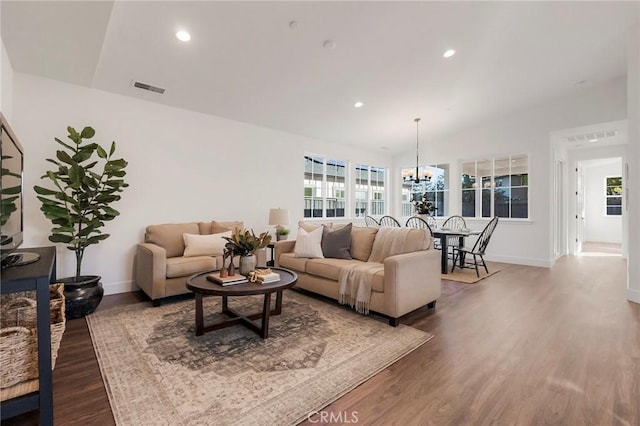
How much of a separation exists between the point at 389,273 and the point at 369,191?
526cm

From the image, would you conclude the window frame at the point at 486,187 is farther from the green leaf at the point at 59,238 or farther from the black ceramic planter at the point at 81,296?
the green leaf at the point at 59,238

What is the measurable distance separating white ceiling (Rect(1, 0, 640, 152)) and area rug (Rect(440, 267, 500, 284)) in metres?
3.02

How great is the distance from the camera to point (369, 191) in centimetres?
787

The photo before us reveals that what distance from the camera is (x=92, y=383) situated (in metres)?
1.89

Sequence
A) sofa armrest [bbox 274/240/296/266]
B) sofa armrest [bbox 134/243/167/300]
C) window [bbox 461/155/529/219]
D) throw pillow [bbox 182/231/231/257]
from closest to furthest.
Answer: sofa armrest [bbox 134/243/167/300] → throw pillow [bbox 182/231/231/257] → sofa armrest [bbox 274/240/296/266] → window [bbox 461/155/529/219]

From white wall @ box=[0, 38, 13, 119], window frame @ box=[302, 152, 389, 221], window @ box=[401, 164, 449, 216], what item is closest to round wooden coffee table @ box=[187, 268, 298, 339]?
white wall @ box=[0, 38, 13, 119]

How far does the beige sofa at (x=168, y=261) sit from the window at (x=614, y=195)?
434 inches

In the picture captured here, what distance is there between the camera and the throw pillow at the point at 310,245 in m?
3.78

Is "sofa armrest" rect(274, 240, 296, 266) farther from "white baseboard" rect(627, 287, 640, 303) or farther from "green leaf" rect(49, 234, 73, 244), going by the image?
"white baseboard" rect(627, 287, 640, 303)

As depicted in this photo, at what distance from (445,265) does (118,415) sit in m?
4.82

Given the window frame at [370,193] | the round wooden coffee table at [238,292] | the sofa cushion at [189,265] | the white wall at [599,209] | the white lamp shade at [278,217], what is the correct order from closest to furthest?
the round wooden coffee table at [238,292]
the sofa cushion at [189,265]
the white lamp shade at [278,217]
the window frame at [370,193]
the white wall at [599,209]

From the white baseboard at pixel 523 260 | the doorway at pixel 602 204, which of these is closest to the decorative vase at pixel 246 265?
the white baseboard at pixel 523 260

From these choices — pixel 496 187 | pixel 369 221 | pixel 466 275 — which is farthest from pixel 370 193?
pixel 466 275

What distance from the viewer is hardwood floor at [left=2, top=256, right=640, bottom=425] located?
5.34 feet
